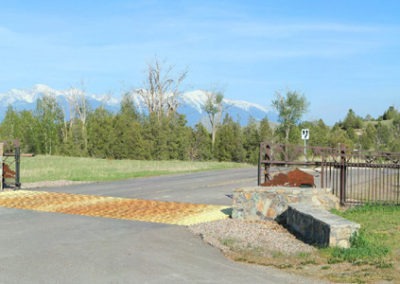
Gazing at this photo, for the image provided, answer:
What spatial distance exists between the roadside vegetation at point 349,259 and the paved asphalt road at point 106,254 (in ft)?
1.20

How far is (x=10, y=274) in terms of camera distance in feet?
22.4

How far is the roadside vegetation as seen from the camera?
6.77 meters

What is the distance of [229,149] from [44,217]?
31.9 m

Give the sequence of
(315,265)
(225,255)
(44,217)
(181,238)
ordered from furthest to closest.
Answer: (44,217) → (181,238) → (225,255) → (315,265)

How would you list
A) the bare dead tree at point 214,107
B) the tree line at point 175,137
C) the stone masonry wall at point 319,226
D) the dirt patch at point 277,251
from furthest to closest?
the bare dead tree at point 214,107 → the tree line at point 175,137 → the stone masonry wall at point 319,226 → the dirt patch at point 277,251

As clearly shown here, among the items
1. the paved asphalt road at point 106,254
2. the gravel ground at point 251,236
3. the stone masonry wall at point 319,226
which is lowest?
the paved asphalt road at point 106,254

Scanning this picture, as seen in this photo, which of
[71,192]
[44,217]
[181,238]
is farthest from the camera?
[71,192]

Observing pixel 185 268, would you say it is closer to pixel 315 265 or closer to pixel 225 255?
pixel 225 255

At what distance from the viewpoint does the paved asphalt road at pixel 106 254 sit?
264 inches

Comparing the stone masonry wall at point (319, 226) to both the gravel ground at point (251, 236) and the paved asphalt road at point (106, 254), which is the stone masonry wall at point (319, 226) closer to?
the gravel ground at point (251, 236)

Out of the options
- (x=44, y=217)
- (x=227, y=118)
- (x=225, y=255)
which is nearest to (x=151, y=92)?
(x=227, y=118)

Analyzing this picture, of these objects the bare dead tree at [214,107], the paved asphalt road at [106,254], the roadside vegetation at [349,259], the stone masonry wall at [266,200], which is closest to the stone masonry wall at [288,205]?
the stone masonry wall at [266,200]

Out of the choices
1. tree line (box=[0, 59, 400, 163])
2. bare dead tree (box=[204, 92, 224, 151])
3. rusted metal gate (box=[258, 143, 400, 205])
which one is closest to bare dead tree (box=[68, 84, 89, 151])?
tree line (box=[0, 59, 400, 163])

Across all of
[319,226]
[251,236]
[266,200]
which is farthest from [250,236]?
[266,200]
